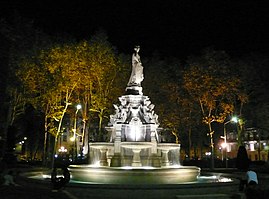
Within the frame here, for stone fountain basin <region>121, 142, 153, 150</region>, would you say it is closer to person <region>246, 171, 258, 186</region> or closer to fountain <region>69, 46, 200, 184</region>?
fountain <region>69, 46, 200, 184</region>

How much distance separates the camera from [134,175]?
66.9 feet

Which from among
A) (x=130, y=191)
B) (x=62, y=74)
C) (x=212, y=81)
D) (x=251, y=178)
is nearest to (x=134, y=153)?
(x=130, y=191)

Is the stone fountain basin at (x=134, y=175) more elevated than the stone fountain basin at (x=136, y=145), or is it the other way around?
the stone fountain basin at (x=136, y=145)

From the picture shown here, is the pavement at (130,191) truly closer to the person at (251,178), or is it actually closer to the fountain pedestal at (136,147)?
the person at (251,178)

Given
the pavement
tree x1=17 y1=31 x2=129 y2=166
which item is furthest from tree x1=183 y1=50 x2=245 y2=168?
the pavement

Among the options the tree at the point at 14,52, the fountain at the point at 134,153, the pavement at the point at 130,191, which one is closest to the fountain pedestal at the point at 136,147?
the fountain at the point at 134,153

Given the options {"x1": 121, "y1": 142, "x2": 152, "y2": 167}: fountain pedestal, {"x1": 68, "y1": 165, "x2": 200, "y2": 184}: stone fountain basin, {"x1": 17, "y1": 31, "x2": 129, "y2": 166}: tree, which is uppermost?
{"x1": 17, "y1": 31, "x2": 129, "y2": 166}: tree

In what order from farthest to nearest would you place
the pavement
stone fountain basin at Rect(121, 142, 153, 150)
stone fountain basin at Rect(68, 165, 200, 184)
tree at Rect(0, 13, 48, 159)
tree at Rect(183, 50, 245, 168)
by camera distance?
tree at Rect(183, 50, 245, 168)
tree at Rect(0, 13, 48, 159)
stone fountain basin at Rect(121, 142, 153, 150)
stone fountain basin at Rect(68, 165, 200, 184)
the pavement

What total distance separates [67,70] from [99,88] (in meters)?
4.55

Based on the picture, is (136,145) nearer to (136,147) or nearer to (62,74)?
(136,147)

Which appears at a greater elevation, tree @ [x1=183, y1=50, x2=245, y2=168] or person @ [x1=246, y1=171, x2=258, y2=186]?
tree @ [x1=183, y1=50, x2=245, y2=168]

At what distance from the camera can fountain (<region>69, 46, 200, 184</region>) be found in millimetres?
20750

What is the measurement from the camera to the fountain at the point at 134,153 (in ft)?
Result: 68.1

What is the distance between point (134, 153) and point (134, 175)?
12.3 feet
